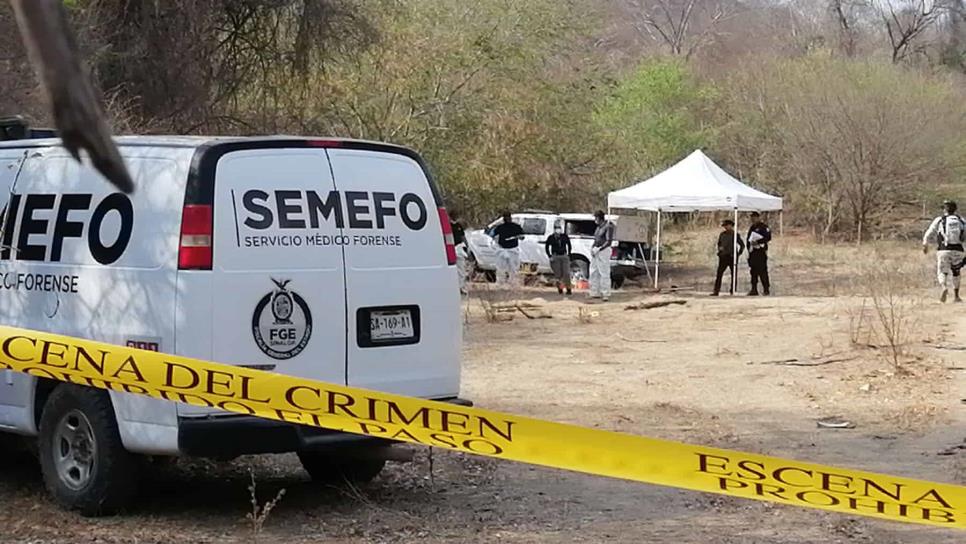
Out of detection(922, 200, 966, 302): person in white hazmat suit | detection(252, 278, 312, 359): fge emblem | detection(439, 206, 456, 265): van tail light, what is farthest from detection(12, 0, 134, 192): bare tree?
detection(922, 200, 966, 302): person in white hazmat suit

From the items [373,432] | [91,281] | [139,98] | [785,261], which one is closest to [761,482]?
[373,432]

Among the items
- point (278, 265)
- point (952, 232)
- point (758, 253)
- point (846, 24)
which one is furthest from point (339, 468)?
point (846, 24)

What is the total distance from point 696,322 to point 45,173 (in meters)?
13.2

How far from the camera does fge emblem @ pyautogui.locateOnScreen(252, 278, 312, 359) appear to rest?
6316 mm

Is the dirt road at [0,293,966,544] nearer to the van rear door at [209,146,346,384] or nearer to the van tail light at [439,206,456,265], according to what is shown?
the van rear door at [209,146,346,384]

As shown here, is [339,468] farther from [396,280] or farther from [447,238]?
[447,238]

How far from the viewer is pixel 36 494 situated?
7266 mm

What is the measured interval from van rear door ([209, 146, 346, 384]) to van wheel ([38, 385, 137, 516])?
79cm

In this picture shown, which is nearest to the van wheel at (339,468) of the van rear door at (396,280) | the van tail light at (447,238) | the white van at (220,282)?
the white van at (220,282)

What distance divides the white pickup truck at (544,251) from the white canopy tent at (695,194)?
94cm

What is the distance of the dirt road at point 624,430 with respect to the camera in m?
6.64

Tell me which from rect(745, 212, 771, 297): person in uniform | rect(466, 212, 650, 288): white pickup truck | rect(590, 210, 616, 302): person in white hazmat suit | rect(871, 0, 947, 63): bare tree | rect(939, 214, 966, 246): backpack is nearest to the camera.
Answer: rect(939, 214, 966, 246): backpack

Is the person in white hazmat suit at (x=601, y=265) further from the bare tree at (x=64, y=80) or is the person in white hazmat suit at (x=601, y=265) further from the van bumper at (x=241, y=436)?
the bare tree at (x=64, y=80)

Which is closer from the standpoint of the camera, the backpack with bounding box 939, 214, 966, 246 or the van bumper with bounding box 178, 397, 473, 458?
the van bumper with bounding box 178, 397, 473, 458
